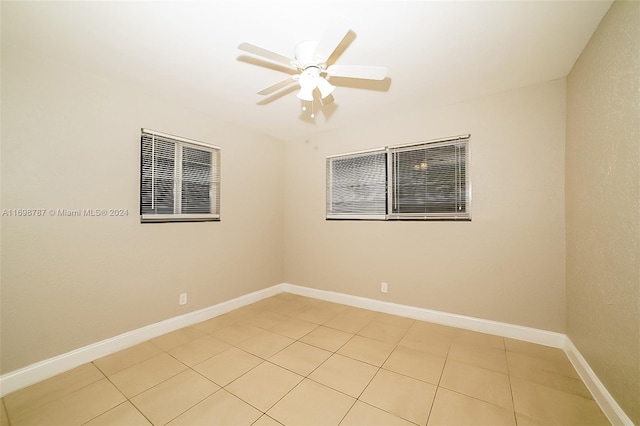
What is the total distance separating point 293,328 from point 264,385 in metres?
0.98

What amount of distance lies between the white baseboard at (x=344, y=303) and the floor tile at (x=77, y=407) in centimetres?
39

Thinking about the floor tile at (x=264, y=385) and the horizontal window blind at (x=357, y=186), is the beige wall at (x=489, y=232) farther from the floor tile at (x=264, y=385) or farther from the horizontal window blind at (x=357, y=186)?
the floor tile at (x=264, y=385)

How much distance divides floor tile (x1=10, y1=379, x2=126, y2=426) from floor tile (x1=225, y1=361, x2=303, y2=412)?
785 millimetres

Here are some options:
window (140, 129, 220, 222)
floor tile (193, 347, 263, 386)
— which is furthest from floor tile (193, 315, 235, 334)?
window (140, 129, 220, 222)

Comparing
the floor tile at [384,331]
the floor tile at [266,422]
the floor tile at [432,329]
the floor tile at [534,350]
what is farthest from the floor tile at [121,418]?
the floor tile at [534,350]

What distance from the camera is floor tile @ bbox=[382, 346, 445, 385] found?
198 cm

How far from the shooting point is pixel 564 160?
2.34 meters

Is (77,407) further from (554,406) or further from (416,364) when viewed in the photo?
(554,406)

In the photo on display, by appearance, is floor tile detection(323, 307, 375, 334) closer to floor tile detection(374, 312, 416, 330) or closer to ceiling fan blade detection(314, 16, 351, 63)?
floor tile detection(374, 312, 416, 330)

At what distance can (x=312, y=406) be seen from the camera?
5.45 feet

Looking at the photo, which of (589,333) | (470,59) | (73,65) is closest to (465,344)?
(589,333)

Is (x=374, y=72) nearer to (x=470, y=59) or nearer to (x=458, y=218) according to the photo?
(x=470, y=59)

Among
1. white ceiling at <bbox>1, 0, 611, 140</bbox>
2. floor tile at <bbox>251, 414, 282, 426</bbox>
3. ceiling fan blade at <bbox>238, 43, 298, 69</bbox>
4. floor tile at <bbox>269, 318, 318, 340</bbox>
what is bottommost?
floor tile at <bbox>269, 318, 318, 340</bbox>

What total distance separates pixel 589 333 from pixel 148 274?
12.7 ft
